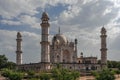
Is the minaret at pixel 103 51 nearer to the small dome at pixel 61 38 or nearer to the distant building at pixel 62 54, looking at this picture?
the distant building at pixel 62 54

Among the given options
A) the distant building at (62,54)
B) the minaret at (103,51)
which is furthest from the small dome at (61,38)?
the minaret at (103,51)

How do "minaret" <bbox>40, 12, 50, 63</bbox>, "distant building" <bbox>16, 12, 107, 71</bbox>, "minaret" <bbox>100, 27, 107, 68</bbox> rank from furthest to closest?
"minaret" <bbox>100, 27, 107, 68</bbox> → "distant building" <bbox>16, 12, 107, 71</bbox> → "minaret" <bbox>40, 12, 50, 63</bbox>

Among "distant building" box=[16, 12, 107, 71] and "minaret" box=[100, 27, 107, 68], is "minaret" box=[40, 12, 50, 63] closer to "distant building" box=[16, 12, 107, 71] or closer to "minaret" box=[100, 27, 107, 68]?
"distant building" box=[16, 12, 107, 71]

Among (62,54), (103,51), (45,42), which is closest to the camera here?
(45,42)

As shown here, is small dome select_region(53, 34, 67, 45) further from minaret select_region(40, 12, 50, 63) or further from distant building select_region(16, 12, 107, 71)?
minaret select_region(40, 12, 50, 63)

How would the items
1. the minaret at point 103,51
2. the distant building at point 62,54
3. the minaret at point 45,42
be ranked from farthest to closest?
the minaret at point 103,51 < the distant building at point 62,54 < the minaret at point 45,42

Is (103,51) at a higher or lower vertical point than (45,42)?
lower

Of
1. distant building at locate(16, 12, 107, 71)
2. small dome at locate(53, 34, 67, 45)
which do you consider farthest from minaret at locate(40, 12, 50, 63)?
small dome at locate(53, 34, 67, 45)

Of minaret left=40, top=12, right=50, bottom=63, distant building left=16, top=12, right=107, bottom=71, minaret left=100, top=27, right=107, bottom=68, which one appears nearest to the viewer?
minaret left=40, top=12, right=50, bottom=63

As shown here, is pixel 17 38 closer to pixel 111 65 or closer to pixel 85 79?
pixel 111 65

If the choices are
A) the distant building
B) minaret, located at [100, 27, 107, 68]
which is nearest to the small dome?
the distant building

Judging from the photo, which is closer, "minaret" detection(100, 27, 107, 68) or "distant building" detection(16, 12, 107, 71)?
"distant building" detection(16, 12, 107, 71)

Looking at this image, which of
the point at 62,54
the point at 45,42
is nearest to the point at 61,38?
the point at 62,54

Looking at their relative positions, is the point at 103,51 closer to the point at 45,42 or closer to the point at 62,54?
the point at 62,54
